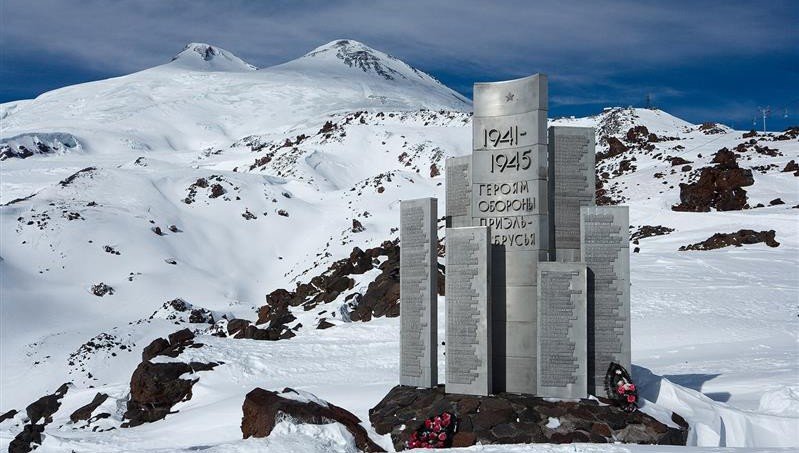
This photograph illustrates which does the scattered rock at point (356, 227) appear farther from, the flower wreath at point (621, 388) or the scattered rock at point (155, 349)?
Result: the flower wreath at point (621, 388)

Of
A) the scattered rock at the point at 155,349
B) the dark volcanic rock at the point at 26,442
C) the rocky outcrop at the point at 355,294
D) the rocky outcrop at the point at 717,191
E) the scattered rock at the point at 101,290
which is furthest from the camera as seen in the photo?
the rocky outcrop at the point at 717,191

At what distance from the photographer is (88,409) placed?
22.8 meters

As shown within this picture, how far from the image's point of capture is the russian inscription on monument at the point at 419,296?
15.8 m

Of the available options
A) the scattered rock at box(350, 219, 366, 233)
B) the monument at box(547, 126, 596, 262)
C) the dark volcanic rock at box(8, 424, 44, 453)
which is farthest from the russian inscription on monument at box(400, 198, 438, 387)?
the scattered rock at box(350, 219, 366, 233)

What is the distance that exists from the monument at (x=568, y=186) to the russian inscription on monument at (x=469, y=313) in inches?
68.5

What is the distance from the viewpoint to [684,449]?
11773mm

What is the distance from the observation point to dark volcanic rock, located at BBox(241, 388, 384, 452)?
45.4 feet

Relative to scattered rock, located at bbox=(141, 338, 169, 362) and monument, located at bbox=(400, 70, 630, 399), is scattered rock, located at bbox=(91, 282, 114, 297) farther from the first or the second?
monument, located at bbox=(400, 70, 630, 399)

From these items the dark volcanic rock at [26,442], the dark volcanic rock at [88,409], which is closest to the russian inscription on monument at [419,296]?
the dark volcanic rock at [26,442]

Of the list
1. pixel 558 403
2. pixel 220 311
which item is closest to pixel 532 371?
pixel 558 403

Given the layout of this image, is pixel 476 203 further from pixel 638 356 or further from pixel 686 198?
pixel 686 198

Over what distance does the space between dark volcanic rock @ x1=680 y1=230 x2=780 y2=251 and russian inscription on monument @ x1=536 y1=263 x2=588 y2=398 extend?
27425 mm

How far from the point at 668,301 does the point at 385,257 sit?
51.1 ft

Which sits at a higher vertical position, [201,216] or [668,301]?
[201,216]
